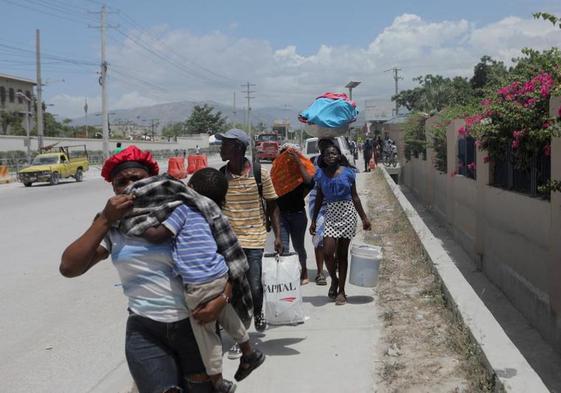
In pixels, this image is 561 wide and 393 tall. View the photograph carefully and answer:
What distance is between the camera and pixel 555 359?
5.05m

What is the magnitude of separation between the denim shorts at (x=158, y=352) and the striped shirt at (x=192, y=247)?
0.23 m

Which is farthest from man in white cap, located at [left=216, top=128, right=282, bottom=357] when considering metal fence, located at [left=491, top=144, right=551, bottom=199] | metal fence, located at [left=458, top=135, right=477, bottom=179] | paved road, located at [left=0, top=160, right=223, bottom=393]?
metal fence, located at [left=458, top=135, right=477, bottom=179]

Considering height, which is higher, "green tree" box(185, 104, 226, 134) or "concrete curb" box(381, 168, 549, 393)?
"green tree" box(185, 104, 226, 134)

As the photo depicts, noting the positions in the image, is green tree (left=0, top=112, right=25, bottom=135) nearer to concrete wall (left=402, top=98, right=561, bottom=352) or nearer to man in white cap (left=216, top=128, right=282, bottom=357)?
concrete wall (left=402, top=98, right=561, bottom=352)

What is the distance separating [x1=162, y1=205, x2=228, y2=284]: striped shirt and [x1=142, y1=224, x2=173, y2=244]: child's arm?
21mm

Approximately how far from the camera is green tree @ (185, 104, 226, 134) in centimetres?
11894

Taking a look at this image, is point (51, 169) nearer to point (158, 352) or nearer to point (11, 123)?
point (158, 352)

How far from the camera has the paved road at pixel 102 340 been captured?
14.8ft

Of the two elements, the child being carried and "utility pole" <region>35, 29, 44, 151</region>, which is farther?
"utility pole" <region>35, 29, 44, 151</region>

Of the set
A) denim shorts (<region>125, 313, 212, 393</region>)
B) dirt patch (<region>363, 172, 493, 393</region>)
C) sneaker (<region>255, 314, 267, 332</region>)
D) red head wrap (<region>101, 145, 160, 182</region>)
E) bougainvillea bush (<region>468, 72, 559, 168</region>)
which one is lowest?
dirt patch (<region>363, 172, 493, 393</region>)

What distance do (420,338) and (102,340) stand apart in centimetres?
276

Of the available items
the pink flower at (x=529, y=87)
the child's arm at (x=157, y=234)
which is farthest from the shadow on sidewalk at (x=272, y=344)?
the pink flower at (x=529, y=87)

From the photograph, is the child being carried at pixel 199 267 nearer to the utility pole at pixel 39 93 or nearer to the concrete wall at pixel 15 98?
the utility pole at pixel 39 93

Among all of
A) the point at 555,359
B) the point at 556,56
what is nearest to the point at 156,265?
the point at 555,359
